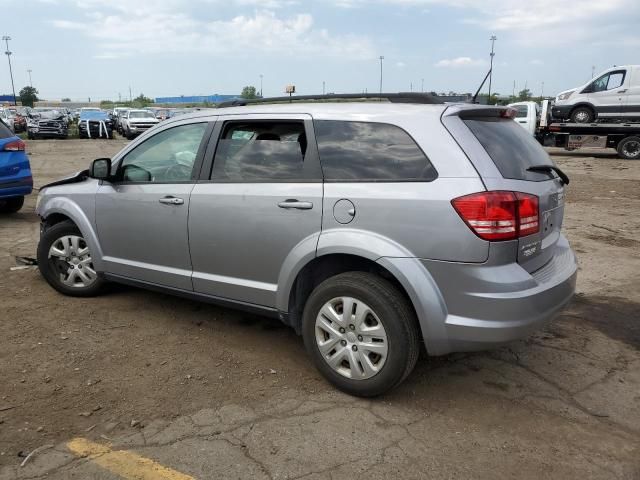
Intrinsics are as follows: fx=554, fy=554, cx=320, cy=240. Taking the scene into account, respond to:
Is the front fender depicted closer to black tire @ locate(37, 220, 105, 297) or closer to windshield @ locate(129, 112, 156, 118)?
black tire @ locate(37, 220, 105, 297)

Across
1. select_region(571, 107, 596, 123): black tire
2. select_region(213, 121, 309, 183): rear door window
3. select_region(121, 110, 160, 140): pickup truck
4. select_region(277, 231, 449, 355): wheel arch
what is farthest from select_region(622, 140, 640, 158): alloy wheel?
select_region(121, 110, 160, 140): pickup truck

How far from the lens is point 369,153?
10.8 feet

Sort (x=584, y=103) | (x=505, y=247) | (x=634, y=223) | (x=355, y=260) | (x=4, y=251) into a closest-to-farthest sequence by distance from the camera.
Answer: (x=505, y=247)
(x=355, y=260)
(x=4, y=251)
(x=634, y=223)
(x=584, y=103)

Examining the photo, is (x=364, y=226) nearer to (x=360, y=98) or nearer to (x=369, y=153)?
(x=369, y=153)

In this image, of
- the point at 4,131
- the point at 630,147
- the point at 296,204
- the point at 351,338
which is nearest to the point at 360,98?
the point at 296,204

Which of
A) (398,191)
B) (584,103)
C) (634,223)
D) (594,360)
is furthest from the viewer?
(584,103)

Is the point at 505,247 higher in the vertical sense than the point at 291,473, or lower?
higher

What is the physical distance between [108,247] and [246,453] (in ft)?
8.13

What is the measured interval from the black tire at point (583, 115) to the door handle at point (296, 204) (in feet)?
67.1

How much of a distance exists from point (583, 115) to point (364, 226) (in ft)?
67.6

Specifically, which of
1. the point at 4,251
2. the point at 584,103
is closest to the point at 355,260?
the point at 4,251

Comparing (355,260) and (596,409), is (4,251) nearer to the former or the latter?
(355,260)

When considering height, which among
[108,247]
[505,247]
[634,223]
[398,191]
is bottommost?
[634,223]

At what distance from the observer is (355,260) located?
3354 millimetres
